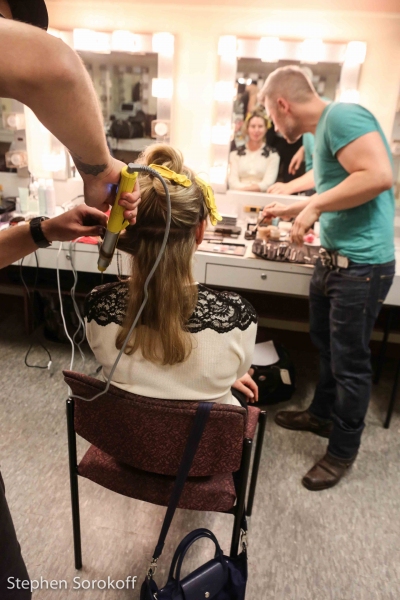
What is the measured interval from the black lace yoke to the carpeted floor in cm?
78

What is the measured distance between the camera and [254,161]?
7.25 ft

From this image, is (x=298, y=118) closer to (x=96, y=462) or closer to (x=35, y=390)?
(x=96, y=462)

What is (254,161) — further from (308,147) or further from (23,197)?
(23,197)

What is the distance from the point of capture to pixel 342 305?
4.73 ft

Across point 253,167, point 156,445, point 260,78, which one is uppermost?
point 260,78

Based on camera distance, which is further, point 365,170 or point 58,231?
point 365,170

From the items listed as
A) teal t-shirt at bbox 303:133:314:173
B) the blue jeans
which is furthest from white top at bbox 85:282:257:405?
teal t-shirt at bbox 303:133:314:173

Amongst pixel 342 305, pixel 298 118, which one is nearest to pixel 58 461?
pixel 342 305

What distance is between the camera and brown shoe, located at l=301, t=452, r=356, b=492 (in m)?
1.57

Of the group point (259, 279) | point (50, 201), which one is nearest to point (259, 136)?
point (259, 279)

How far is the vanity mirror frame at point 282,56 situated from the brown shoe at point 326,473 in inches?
63.1

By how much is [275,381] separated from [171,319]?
1140mm

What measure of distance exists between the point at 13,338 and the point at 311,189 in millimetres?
1786

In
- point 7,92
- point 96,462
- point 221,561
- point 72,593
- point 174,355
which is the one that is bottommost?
point 72,593
